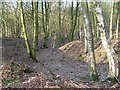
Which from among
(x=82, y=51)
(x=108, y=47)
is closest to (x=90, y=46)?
(x=108, y=47)

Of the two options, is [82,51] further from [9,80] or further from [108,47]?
[9,80]

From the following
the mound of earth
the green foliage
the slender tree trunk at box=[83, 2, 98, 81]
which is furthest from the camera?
the mound of earth

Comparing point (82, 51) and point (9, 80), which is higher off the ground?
point (9, 80)

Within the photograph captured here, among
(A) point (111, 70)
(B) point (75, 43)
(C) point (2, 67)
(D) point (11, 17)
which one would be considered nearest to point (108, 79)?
(A) point (111, 70)

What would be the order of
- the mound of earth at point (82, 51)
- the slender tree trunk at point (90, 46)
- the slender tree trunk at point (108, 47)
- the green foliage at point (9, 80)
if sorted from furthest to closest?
1. the mound of earth at point (82, 51)
2. the slender tree trunk at point (90, 46)
3. the slender tree trunk at point (108, 47)
4. the green foliage at point (9, 80)

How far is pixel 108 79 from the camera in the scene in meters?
11.0

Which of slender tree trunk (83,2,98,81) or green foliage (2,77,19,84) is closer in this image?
green foliage (2,77,19,84)

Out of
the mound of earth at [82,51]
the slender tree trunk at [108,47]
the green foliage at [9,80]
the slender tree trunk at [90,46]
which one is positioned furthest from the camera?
the mound of earth at [82,51]

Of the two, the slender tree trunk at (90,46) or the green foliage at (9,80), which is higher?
the slender tree trunk at (90,46)

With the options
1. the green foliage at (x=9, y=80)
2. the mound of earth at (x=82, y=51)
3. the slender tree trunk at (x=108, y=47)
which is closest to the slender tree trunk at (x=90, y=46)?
the slender tree trunk at (x=108, y=47)

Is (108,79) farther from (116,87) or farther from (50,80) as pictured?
(50,80)

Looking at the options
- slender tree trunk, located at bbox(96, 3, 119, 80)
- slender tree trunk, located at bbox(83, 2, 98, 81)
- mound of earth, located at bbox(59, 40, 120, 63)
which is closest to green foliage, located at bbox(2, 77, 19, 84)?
slender tree trunk, located at bbox(83, 2, 98, 81)

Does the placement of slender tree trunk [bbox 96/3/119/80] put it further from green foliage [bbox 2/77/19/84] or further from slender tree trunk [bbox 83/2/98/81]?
green foliage [bbox 2/77/19/84]

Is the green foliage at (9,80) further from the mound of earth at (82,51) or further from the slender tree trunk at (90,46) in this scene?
the mound of earth at (82,51)
